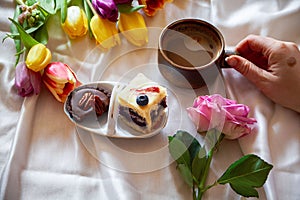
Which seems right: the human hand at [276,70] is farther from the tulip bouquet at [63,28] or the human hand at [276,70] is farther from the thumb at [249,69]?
the tulip bouquet at [63,28]

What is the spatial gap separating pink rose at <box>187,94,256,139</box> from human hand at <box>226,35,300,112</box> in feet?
0.21

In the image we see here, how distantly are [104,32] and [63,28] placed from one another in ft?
0.28

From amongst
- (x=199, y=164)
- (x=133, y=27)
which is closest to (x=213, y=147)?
(x=199, y=164)

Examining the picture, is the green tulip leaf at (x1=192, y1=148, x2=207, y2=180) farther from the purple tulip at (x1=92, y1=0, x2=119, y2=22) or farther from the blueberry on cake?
the purple tulip at (x1=92, y1=0, x2=119, y2=22)

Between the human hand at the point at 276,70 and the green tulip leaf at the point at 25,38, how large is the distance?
0.37 m

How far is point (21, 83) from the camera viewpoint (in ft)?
2.30

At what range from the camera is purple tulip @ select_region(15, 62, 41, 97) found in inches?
27.7

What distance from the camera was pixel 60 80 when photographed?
696mm

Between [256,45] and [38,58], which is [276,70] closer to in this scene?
[256,45]

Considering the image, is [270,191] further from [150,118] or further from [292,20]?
[292,20]

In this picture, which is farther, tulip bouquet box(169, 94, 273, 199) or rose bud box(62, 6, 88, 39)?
rose bud box(62, 6, 88, 39)

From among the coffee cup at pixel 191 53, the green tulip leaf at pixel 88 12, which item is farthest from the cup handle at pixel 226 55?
the green tulip leaf at pixel 88 12

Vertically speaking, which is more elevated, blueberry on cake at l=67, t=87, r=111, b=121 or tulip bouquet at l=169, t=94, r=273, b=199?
blueberry on cake at l=67, t=87, r=111, b=121

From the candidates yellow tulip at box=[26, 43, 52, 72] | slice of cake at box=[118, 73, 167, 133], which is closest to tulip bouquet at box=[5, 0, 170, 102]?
yellow tulip at box=[26, 43, 52, 72]
